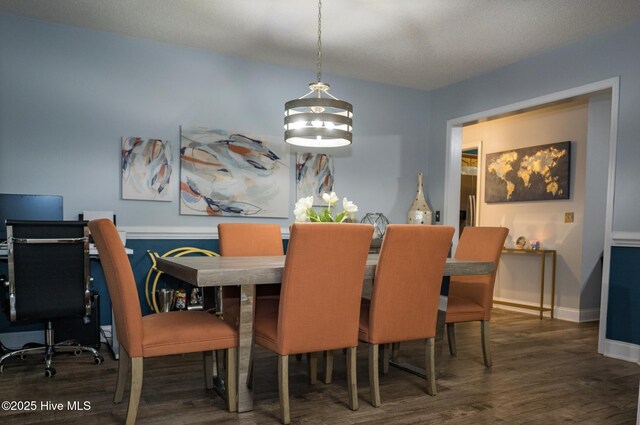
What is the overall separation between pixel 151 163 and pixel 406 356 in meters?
2.67

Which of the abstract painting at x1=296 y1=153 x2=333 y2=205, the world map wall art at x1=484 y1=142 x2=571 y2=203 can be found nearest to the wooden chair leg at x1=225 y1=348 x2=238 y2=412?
the abstract painting at x1=296 y1=153 x2=333 y2=205

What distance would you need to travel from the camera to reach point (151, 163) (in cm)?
427

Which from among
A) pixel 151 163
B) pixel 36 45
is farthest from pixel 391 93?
pixel 36 45

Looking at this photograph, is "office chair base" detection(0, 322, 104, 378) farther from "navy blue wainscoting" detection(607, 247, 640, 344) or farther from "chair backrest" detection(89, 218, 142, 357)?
"navy blue wainscoting" detection(607, 247, 640, 344)

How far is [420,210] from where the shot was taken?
549cm

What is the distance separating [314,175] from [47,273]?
8.85 ft

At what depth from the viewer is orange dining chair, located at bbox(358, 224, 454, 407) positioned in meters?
2.49

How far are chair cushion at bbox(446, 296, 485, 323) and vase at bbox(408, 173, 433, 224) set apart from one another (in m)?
2.23

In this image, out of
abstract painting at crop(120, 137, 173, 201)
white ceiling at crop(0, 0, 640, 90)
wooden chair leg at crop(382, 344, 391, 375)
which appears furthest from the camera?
abstract painting at crop(120, 137, 173, 201)

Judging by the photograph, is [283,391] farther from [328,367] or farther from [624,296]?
[624,296]

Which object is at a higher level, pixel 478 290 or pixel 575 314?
pixel 478 290

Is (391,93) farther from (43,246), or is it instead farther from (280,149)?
(43,246)

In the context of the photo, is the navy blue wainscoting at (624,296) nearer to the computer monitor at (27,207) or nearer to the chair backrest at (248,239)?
the chair backrest at (248,239)

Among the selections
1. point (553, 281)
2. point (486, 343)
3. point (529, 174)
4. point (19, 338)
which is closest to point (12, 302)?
point (19, 338)
